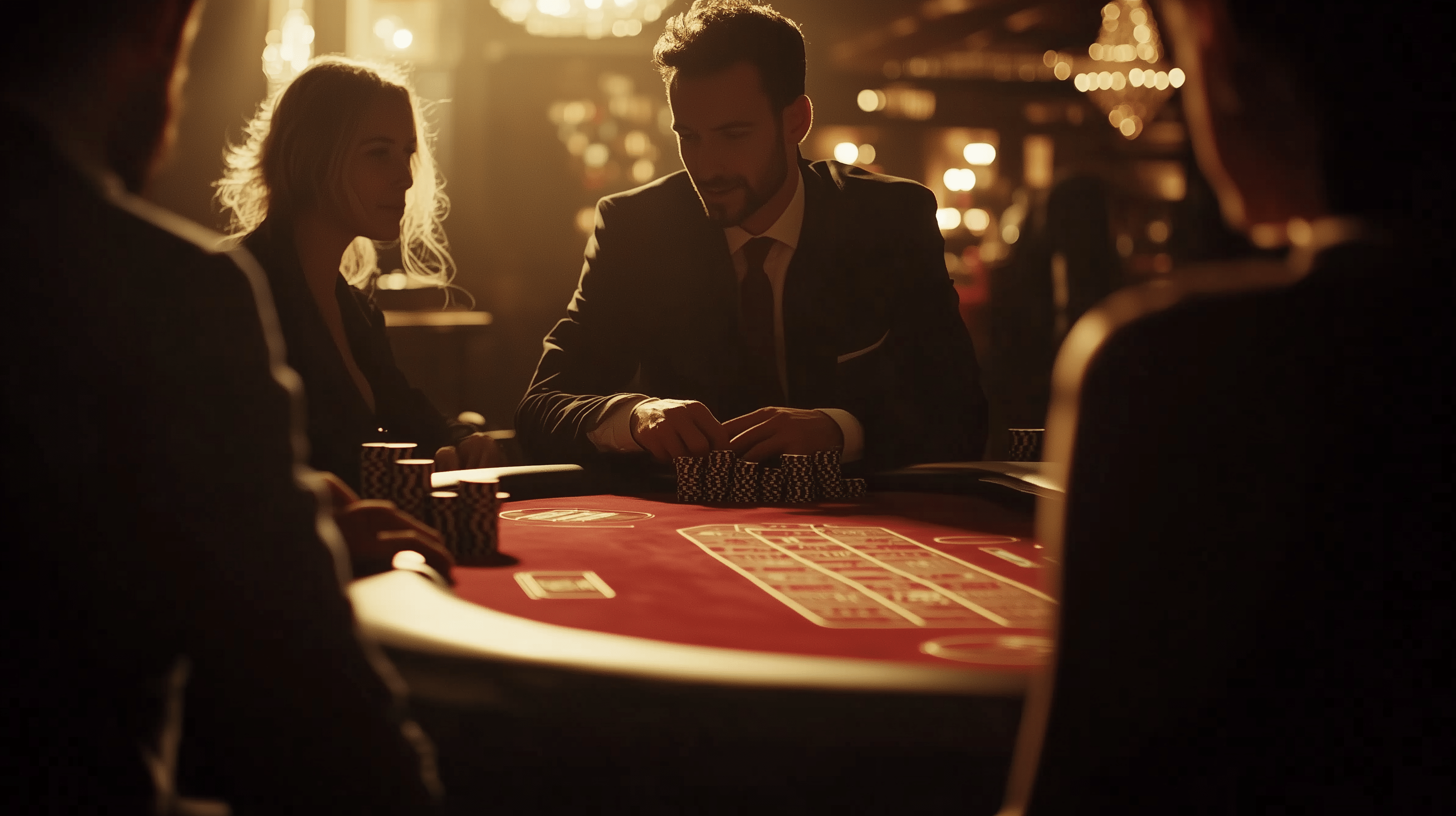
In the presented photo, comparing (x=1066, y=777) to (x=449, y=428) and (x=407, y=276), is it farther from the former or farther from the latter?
(x=407, y=276)

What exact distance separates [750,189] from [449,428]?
3.47 feet

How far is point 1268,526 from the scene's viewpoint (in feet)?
2.66

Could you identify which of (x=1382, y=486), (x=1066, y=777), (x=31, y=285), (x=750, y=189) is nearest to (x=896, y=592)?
(x=1066, y=777)

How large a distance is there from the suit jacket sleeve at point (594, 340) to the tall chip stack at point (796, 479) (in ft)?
2.37

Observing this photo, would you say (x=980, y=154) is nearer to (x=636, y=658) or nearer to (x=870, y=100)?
(x=870, y=100)

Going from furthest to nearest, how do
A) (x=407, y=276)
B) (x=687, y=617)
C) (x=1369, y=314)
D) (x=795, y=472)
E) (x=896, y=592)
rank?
(x=407, y=276) < (x=795, y=472) < (x=896, y=592) < (x=687, y=617) < (x=1369, y=314)


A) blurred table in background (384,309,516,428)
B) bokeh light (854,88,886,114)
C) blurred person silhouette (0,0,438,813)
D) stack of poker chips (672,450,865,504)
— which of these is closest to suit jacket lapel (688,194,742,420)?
stack of poker chips (672,450,865,504)

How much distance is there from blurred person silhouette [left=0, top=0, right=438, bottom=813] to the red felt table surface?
454mm

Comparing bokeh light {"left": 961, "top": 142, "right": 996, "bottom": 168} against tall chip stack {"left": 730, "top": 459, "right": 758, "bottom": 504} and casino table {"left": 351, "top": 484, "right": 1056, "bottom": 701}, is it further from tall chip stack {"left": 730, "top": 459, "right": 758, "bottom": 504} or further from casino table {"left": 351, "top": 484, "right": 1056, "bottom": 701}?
casino table {"left": 351, "top": 484, "right": 1056, "bottom": 701}

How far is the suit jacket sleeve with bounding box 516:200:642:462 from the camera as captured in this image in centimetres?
302

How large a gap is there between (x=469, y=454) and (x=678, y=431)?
733 millimetres

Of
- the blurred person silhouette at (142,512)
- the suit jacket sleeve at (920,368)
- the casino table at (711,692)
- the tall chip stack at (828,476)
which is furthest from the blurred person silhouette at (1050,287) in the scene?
the blurred person silhouette at (142,512)

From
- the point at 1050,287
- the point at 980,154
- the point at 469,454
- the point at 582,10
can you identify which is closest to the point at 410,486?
the point at 469,454

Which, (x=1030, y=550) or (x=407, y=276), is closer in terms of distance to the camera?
(x=1030, y=550)
